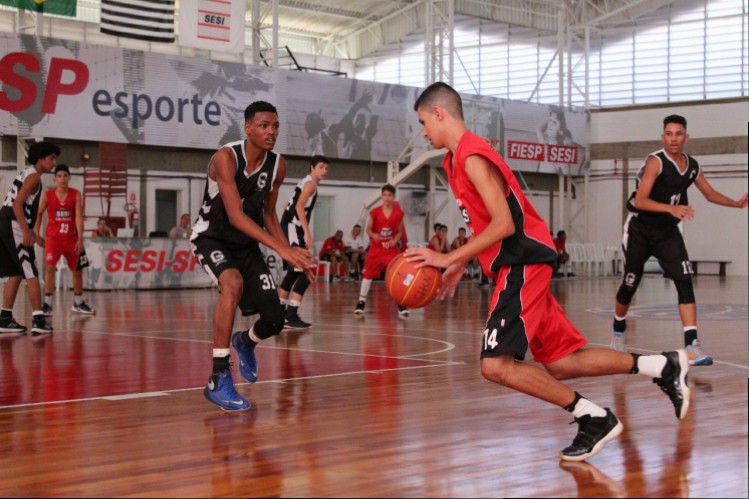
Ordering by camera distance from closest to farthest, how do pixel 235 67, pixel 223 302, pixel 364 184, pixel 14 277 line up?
pixel 223 302 < pixel 14 277 < pixel 235 67 < pixel 364 184

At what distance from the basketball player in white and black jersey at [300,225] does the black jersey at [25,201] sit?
110 inches

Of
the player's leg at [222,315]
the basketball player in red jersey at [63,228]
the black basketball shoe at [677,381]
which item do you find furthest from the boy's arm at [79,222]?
the black basketball shoe at [677,381]

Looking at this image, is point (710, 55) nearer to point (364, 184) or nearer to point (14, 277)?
point (364, 184)

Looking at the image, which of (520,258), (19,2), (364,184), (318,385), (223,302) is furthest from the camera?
(364,184)

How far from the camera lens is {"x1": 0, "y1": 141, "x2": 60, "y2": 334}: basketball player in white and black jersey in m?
10.7

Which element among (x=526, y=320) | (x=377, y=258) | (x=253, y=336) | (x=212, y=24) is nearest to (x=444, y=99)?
(x=526, y=320)

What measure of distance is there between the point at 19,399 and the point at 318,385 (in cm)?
200

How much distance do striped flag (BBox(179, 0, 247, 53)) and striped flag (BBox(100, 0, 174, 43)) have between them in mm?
397

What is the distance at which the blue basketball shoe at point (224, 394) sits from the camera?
6.07m

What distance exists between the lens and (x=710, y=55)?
33062mm

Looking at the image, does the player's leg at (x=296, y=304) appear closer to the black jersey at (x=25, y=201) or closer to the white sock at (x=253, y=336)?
the black jersey at (x=25, y=201)

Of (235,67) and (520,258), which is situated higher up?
(235,67)

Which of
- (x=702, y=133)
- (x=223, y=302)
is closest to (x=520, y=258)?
(x=223, y=302)

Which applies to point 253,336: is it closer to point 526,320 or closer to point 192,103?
point 526,320
